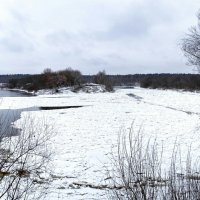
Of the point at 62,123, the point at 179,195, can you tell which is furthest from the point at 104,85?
the point at 179,195

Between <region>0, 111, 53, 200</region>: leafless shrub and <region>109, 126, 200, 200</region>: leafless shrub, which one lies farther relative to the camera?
<region>0, 111, 53, 200</region>: leafless shrub

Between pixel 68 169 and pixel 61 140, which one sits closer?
pixel 68 169

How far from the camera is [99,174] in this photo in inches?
466

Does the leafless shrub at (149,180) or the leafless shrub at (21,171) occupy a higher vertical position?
the leafless shrub at (149,180)

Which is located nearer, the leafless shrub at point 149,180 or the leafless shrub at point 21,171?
the leafless shrub at point 149,180

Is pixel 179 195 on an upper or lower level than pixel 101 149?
upper

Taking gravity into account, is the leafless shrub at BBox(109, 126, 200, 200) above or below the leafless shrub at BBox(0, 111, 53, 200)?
above

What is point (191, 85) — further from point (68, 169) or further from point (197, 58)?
point (68, 169)

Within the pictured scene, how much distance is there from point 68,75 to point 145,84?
5055cm

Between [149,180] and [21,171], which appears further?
[21,171]

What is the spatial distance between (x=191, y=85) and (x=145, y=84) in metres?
47.4

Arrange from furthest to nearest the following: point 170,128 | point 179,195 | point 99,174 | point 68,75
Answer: point 68,75 < point 170,128 < point 99,174 < point 179,195

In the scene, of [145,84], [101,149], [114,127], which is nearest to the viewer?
[101,149]

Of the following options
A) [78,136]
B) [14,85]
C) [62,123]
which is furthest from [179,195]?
[14,85]
